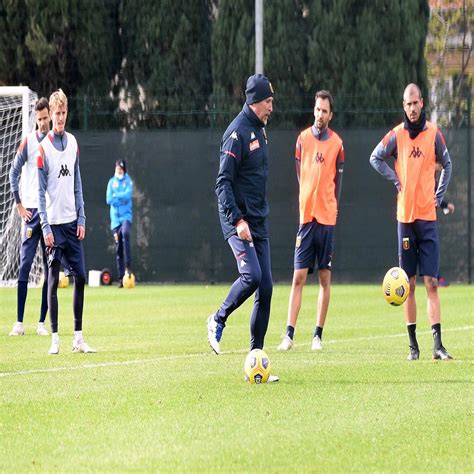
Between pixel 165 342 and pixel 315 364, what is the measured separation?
2.75m

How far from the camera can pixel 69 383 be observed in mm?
10133

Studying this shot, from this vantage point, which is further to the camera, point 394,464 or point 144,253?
point 144,253

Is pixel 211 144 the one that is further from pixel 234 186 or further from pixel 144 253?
pixel 234 186

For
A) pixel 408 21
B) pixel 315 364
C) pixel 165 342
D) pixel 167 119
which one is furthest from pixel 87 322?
pixel 408 21

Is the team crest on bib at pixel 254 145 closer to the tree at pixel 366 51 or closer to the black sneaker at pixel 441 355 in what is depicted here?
the black sneaker at pixel 441 355

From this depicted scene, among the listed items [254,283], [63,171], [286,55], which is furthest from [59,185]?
[286,55]

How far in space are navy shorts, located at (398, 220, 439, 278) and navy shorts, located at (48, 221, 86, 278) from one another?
2959mm

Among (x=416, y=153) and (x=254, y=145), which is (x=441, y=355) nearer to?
(x=416, y=153)

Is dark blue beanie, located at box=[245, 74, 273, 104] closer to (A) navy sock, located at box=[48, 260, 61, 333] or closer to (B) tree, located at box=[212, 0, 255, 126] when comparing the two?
(A) navy sock, located at box=[48, 260, 61, 333]

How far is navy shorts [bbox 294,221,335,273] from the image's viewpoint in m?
13.5

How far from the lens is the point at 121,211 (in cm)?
2539

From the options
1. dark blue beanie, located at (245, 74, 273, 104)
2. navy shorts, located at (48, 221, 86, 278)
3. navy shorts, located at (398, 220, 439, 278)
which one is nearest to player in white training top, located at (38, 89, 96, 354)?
navy shorts, located at (48, 221, 86, 278)

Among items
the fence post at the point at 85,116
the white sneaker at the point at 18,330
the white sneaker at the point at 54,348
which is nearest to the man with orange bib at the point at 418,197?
the white sneaker at the point at 54,348

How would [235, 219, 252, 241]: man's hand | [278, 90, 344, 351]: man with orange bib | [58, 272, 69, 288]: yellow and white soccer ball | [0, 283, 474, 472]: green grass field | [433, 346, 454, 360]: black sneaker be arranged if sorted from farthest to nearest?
[58, 272, 69, 288]: yellow and white soccer ball, [278, 90, 344, 351]: man with orange bib, [433, 346, 454, 360]: black sneaker, [235, 219, 252, 241]: man's hand, [0, 283, 474, 472]: green grass field
